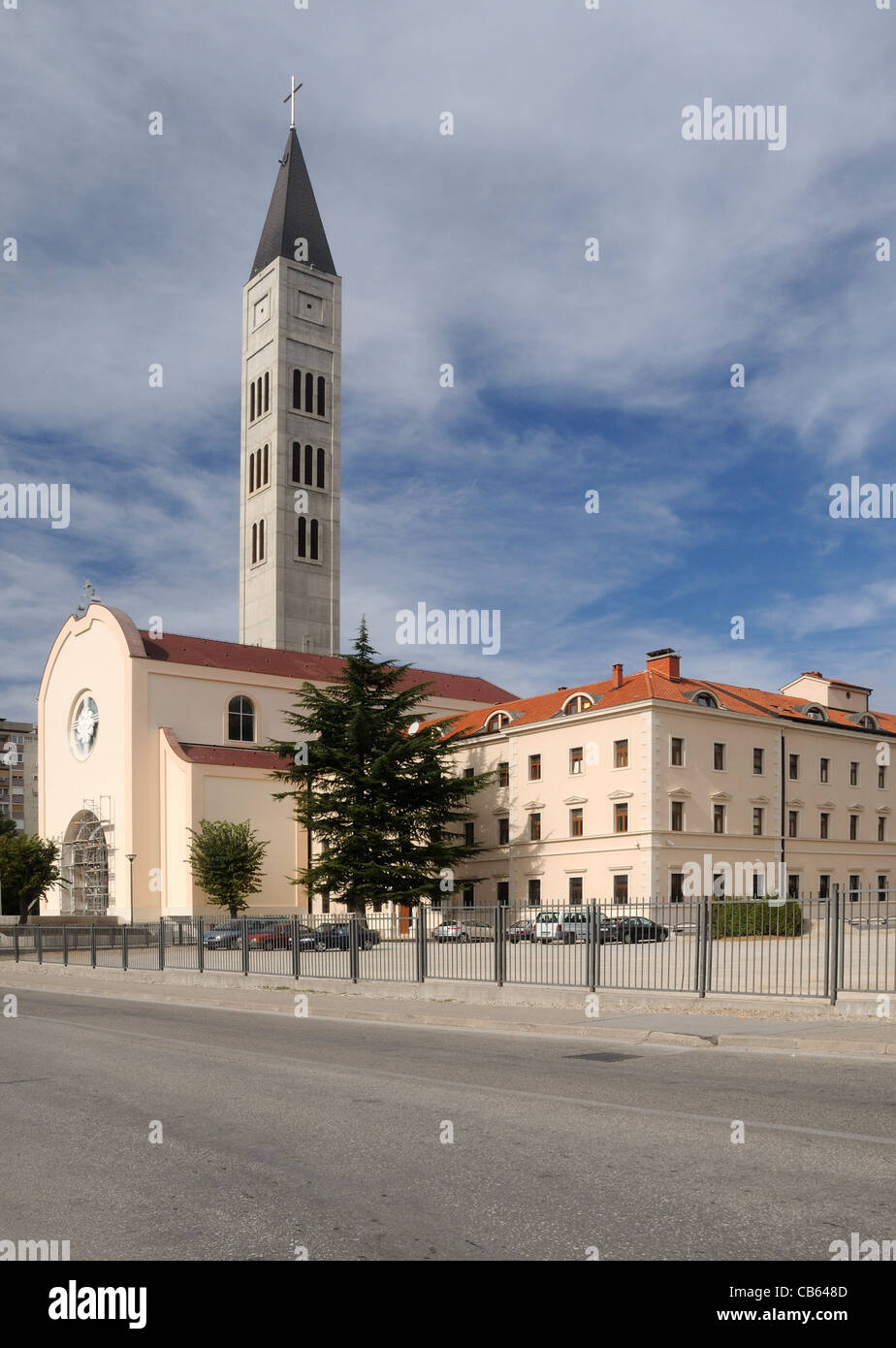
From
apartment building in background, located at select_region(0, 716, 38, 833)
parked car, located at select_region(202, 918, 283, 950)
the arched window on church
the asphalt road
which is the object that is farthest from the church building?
apartment building in background, located at select_region(0, 716, 38, 833)

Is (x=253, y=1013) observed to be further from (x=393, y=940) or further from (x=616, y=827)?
(x=616, y=827)

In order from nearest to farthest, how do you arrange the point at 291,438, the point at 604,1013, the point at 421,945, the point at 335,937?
1. the point at 604,1013
2. the point at 421,945
3. the point at 335,937
4. the point at 291,438

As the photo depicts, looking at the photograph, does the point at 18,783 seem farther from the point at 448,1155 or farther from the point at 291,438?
the point at 448,1155

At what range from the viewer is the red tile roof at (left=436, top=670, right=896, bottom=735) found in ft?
173

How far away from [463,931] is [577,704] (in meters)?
34.8

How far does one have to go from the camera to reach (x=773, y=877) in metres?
54.2

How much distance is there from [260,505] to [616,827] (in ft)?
166

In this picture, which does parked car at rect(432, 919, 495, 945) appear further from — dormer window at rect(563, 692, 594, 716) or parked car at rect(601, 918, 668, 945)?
dormer window at rect(563, 692, 594, 716)

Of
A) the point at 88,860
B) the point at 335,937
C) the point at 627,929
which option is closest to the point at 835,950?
the point at 627,929

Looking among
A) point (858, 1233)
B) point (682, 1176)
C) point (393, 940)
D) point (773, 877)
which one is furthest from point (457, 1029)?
point (773, 877)

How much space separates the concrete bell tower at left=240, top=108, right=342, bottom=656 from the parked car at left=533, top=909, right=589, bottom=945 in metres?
70.5

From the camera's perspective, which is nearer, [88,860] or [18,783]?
[88,860]

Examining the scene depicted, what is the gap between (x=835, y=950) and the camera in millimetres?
15898

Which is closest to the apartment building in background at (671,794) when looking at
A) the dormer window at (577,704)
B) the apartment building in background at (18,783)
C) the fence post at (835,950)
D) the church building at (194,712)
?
the dormer window at (577,704)
